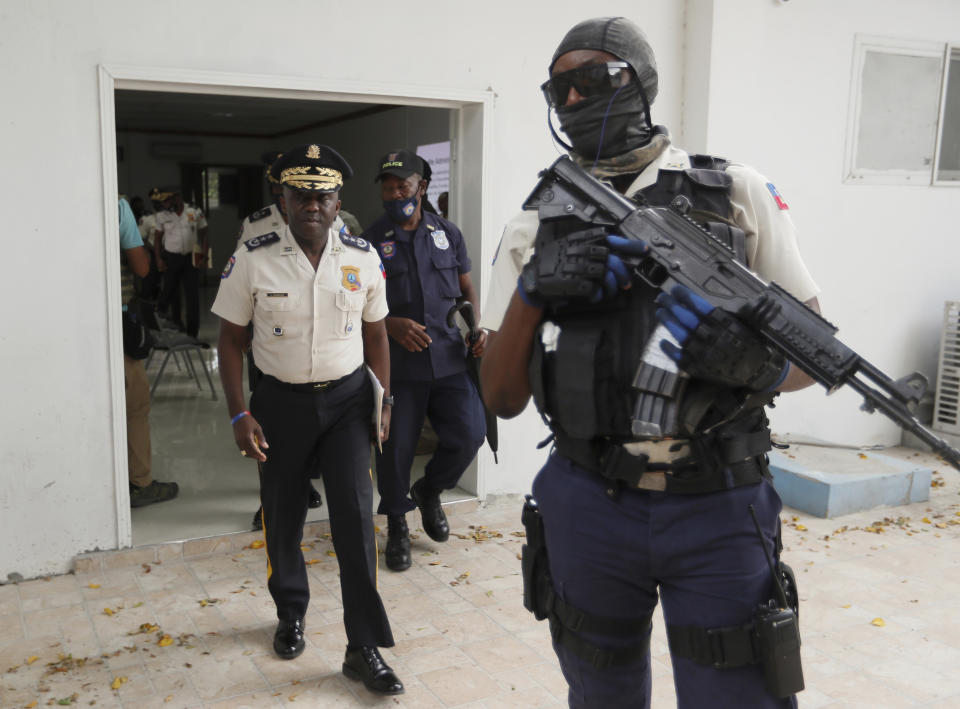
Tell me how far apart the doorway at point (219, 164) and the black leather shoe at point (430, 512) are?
60 centimetres

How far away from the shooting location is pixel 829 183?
6434 millimetres

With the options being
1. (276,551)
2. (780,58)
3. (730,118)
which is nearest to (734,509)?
(276,551)

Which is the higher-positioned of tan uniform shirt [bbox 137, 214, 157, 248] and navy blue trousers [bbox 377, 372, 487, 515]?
tan uniform shirt [bbox 137, 214, 157, 248]

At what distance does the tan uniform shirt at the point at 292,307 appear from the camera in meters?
3.42

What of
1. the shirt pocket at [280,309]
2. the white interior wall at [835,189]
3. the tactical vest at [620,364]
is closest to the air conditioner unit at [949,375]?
the white interior wall at [835,189]

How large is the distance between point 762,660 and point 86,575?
3683 mm

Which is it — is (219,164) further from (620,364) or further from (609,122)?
(620,364)

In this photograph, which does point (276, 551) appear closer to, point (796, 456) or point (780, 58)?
point (796, 456)

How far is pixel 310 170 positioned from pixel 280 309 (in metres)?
0.54

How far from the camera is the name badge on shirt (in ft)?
15.6

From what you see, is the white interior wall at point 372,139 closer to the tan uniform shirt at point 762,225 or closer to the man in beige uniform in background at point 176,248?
the man in beige uniform in background at point 176,248

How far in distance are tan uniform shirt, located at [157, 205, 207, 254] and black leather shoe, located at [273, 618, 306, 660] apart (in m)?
9.51

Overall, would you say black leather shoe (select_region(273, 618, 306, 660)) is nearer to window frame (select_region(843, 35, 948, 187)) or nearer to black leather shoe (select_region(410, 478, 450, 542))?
black leather shoe (select_region(410, 478, 450, 542))

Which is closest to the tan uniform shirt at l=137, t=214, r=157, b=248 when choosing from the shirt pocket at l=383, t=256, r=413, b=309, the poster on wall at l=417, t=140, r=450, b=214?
the poster on wall at l=417, t=140, r=450, b=214
